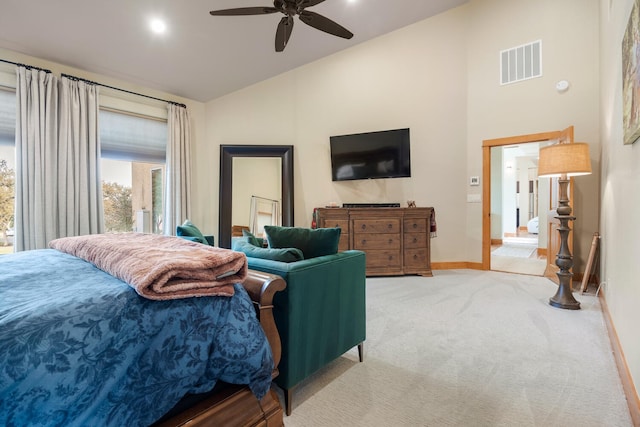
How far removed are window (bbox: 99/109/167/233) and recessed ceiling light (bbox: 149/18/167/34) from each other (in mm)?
1292

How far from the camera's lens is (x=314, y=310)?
162 centimetres

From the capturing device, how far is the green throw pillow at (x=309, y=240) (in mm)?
1828

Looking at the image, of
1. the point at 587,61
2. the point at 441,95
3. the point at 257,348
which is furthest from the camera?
the point at 441,95

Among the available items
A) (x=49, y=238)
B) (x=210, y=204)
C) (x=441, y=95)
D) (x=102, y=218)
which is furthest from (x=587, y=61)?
(x=49, y=238)

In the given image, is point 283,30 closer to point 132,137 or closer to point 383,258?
point 132,137

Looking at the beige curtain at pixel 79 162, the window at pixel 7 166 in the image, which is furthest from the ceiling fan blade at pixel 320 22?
the window at pixel 7 166

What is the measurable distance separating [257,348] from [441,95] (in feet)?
16.0

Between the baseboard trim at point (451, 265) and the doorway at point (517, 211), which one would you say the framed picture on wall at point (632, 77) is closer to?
the doorway at point (517, 211)

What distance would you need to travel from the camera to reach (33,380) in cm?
77

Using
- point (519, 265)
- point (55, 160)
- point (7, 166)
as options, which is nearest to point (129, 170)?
point (55, 160)

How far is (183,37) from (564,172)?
14.1 feet

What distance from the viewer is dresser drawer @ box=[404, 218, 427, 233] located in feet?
14.5

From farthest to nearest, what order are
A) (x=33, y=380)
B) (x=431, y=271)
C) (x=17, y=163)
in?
1. (x=431, y=271)
2. (x=17, y=163)
3. (x=33, y=380)

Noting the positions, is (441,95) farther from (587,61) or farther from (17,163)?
(17,163)
